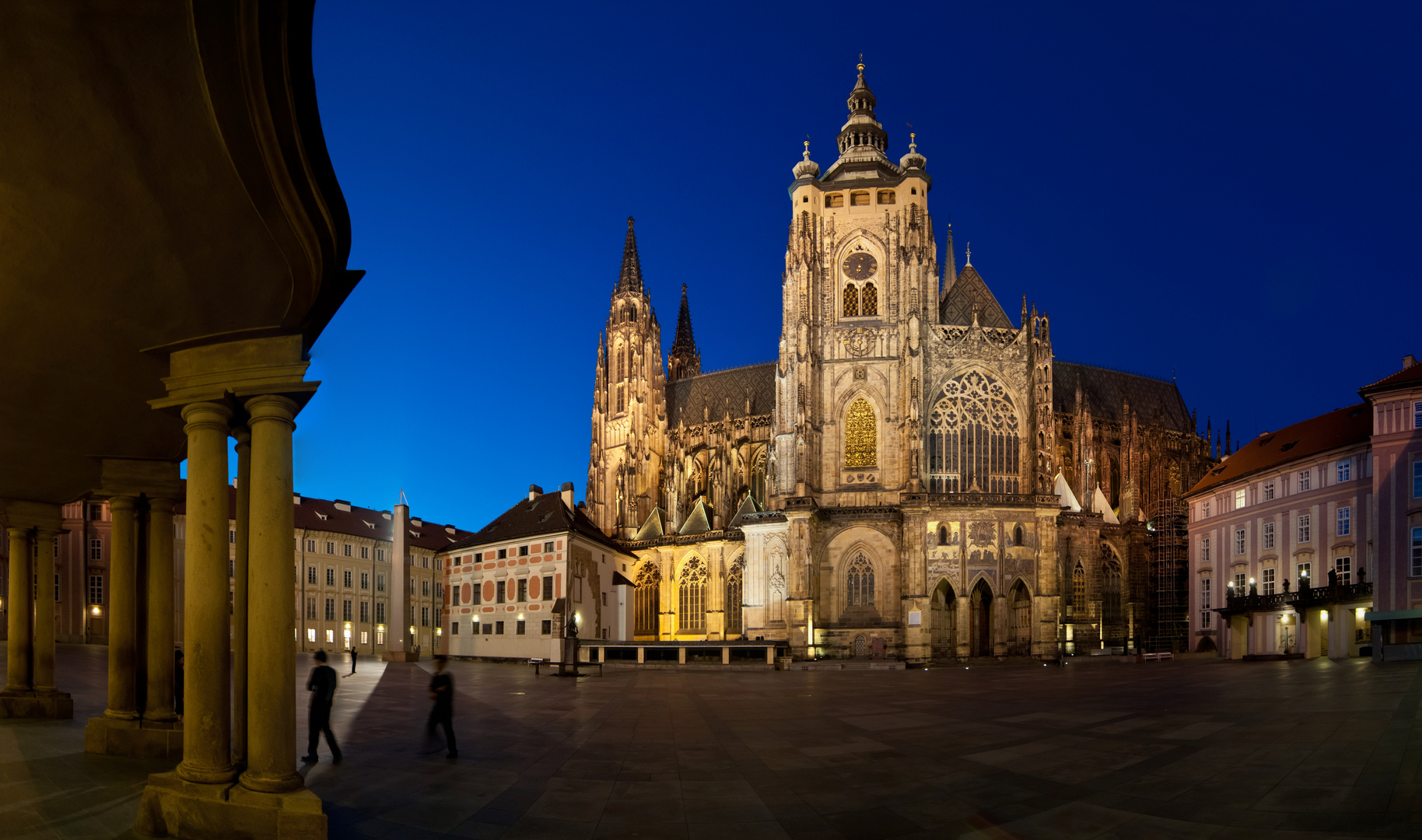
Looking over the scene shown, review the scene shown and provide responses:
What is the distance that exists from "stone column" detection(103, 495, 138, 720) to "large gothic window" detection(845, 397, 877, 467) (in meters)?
44.4

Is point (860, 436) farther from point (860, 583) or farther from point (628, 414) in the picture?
point (628, 414)

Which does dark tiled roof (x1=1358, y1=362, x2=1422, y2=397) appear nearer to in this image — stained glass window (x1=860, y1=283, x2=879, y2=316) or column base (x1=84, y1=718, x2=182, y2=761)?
stained glass window (x1=860, y1=283, x2=879, y2=316)

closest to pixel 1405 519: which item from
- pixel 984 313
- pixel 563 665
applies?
pixel 984 313

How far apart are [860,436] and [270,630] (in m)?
48.9

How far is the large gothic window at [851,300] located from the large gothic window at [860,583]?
13.8m

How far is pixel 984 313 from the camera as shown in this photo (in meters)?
60.0

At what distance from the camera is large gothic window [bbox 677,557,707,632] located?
67562 millimetres

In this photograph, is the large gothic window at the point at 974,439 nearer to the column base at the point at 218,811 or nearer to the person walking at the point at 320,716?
the person walking at the point at 320,716

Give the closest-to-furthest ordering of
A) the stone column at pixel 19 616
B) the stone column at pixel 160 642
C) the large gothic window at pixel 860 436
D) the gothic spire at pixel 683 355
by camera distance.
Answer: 1. the stone column at pixel 160 642
2. the stone column at pixel 19 616
3. the large gothic window at pixel 860 436
4. the gothic spire at pixel 683 355

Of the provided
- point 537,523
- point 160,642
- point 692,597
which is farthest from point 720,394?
point 160,642

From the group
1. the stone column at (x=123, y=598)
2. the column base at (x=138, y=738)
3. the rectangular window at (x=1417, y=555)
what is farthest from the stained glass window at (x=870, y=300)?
the column base at (x=138, y=738)

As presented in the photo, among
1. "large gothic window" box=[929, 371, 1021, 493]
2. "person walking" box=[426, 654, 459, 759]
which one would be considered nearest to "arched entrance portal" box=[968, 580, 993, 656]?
"large gothic window" box=[929, 371, 1021, 493]

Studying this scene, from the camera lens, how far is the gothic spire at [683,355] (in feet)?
313

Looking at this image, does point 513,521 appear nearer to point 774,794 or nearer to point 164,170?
point 774,794
